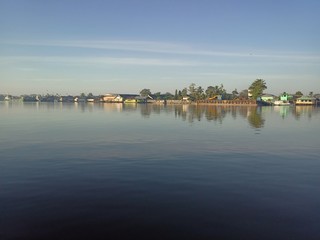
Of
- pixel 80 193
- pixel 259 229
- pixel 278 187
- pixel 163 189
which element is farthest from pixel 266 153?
pixel 80 193

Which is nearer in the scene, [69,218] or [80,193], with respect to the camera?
[69,218]

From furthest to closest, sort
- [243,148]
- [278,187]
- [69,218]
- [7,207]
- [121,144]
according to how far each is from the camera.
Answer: [121,144]
[243,148]
[278,187]
[7,207]
[69,218]

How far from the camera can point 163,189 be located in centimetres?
1552

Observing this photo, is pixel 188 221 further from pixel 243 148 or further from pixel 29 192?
pixel 243 148

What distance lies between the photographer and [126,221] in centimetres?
1144

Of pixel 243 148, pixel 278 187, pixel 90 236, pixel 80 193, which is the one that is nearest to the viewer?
pixel 90 236

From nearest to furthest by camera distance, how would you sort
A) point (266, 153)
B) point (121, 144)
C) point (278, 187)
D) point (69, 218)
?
point (69, 218) → point (278, 187) → point (266, 153) → point (121, 144)

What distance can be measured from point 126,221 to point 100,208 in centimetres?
187

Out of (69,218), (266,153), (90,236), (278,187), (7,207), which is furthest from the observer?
(266,153)

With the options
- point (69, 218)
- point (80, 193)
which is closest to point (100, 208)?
point (69, 218)

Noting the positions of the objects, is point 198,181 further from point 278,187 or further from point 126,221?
point 126,221

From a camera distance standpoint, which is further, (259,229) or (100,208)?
(100,208)

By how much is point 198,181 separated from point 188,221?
5944 millimetres

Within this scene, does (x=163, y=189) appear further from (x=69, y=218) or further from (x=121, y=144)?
(x=121, y=144)
